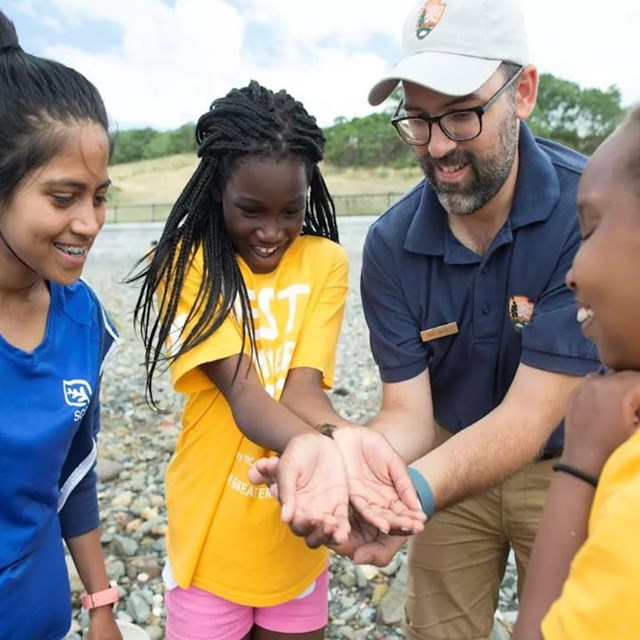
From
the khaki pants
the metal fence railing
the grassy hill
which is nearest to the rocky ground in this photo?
the khaki pants

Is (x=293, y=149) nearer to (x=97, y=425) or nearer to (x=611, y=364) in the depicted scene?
(x=97, y=425)

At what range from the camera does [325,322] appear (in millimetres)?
2678

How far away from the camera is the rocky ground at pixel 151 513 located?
13.3 feet

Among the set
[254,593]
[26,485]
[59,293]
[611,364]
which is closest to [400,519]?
[254,593]

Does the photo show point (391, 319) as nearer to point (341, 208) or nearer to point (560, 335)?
point (560, 335)

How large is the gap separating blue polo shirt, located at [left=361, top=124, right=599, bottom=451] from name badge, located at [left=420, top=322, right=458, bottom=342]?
0.02m

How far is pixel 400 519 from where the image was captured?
7.57ft

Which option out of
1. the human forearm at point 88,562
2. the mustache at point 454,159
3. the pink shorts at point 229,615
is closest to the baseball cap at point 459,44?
the mustache at point 454,159

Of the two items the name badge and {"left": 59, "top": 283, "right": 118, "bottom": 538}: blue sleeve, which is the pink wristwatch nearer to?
{"left": 59, "top": 283, "right": 118, "bottom": 538}: blue sleeve

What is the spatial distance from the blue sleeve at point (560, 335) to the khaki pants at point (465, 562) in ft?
1.94

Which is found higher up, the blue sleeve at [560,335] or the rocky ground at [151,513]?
the blue sleeve at [560,335]

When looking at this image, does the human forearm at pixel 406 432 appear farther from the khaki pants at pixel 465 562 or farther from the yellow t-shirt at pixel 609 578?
the yellow t-shirt at pixel 609 578

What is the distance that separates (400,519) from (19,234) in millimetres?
1378

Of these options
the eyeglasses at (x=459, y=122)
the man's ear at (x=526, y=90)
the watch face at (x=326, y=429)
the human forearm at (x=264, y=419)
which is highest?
the man's ear at (x=526, y=90)
